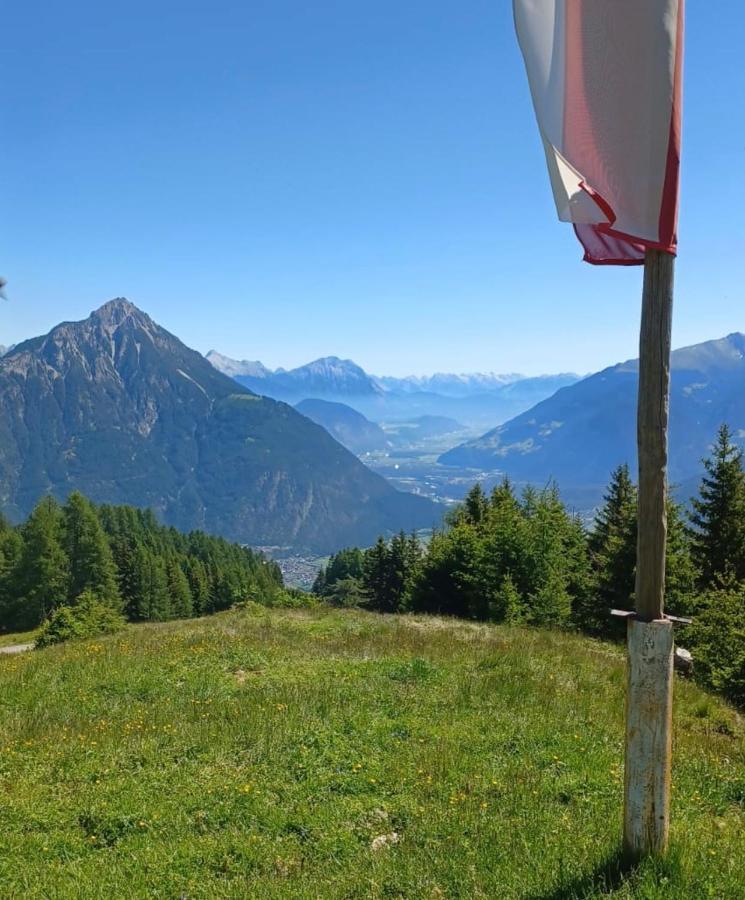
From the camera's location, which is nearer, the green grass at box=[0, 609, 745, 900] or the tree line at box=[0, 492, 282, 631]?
the green grass at box=[0, 609, 745, 900]

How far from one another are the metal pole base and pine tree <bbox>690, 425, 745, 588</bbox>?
1142 inches

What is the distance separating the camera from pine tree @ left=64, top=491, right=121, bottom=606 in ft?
248

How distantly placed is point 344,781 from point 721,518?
2981 cm

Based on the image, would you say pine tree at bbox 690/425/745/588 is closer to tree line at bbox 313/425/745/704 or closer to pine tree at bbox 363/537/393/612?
tree line at bbox 313/425/745/704

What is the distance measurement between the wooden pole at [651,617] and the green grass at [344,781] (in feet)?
1.99

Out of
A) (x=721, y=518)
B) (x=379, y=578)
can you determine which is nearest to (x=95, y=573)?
(x=379, y=578)

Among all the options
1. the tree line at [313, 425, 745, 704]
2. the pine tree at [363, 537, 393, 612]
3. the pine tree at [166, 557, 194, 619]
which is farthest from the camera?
the pine tree at [166, 557, 194, 619]

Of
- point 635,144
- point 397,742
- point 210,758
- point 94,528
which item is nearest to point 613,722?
point 397,742

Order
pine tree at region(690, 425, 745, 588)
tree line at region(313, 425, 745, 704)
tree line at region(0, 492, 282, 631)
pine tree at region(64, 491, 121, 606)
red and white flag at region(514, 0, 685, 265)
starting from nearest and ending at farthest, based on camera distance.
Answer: red and white flag at region(514, 0, 685, 265), tree line at region(313, 425, 745, 704), pine tree at region(690, 425, 745, 588), tree line at region(0, 492, 282, 631), pine tree at region(64, 491, 121, 606)

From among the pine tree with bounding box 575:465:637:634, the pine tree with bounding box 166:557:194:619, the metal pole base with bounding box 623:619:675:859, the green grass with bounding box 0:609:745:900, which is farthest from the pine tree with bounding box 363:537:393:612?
the metal pole base with bounding box 623:619:675:859

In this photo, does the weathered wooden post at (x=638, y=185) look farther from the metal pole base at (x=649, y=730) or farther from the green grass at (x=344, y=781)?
the green grass at (x=344, y=781)

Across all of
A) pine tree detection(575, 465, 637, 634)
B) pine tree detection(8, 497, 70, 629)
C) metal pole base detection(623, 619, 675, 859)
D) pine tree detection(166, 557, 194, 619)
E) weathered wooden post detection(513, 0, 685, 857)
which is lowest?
pine tree detection(166, 557, 194, 619)

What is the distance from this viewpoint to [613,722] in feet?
32.7

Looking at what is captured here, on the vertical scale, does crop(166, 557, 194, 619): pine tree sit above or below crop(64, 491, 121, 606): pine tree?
below
